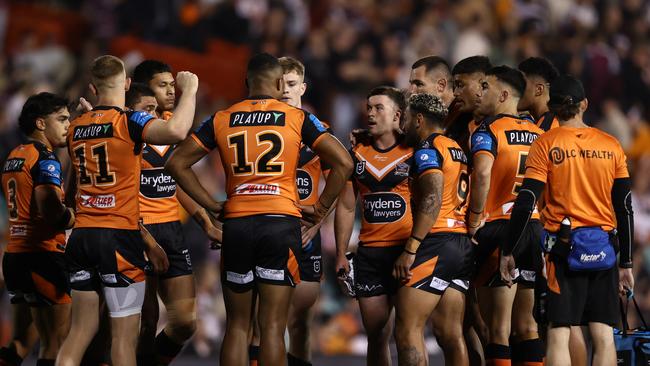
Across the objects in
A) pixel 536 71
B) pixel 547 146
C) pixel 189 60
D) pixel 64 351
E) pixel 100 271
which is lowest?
pixel 64 351

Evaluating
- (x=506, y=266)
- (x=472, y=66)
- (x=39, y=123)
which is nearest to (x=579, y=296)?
(x=506, y=266)

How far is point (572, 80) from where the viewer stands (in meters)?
8.88

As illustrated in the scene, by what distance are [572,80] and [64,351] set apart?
420 cm

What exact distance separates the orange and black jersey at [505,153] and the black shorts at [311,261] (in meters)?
1.43

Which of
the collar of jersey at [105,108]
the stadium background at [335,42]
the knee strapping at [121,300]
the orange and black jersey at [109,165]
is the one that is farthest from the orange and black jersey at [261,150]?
the stadium background at [335,42]

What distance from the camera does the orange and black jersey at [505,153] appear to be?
9.48 metres

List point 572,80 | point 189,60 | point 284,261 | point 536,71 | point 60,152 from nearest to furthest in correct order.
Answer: point 284,261, point 572,80, point 536,71, point 60,152, point 189,60

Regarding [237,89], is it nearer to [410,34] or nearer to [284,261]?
[410,34]

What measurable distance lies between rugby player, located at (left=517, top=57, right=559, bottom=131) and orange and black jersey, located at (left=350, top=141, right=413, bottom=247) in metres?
1.60

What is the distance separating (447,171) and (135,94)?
2.60 m

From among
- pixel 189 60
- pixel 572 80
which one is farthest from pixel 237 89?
pixel 572 80

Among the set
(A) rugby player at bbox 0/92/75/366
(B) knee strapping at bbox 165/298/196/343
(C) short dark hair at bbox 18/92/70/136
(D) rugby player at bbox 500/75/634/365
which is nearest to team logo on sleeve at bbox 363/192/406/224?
(D) rugby player at bbox 500/75/634/365

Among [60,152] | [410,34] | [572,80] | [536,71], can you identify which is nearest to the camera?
[572,80]

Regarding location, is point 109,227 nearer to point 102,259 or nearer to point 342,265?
point 102,259
